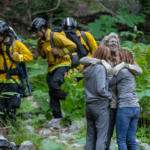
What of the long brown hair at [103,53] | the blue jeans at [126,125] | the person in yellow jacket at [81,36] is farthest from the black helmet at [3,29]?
the blue jeans at [126,125]

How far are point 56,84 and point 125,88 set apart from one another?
233cm

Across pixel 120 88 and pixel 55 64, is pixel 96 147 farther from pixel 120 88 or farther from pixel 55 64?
pixel 55 64

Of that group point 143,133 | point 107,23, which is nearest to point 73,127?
point 143,133

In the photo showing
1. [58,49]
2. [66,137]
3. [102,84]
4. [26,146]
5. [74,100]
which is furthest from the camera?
[58,49]

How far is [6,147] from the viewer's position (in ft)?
11.8

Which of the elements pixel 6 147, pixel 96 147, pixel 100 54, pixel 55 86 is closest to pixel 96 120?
pixel 96 147

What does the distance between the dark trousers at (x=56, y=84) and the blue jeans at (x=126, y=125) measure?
2312 mm

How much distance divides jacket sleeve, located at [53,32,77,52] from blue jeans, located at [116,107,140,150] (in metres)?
2.32

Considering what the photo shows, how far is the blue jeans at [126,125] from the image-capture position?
3240mm

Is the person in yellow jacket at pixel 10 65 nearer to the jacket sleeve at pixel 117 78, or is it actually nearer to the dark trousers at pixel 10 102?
the dark trousers at pixel 10 102

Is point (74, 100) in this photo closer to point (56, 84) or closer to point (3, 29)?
point (56, 84)

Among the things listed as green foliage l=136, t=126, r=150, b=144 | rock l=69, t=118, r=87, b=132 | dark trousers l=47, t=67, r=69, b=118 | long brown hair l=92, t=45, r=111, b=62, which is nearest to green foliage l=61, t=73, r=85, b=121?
rock l=69, t=118, r=87, b=132

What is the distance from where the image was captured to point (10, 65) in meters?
4.70

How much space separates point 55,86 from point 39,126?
98 cm
